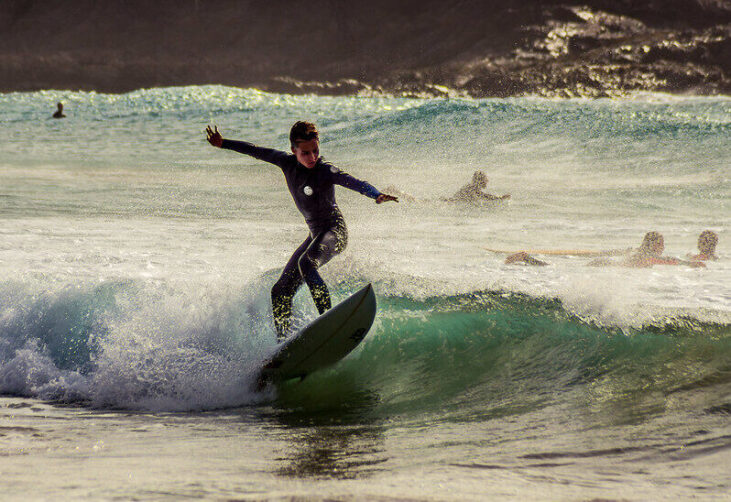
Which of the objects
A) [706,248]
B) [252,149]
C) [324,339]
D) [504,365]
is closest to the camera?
[324,339]

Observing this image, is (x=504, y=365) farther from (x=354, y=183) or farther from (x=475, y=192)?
(x=475, y=192)

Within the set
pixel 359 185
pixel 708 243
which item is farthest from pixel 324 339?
pixel 708 243

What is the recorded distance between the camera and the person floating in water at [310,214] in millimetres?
5016

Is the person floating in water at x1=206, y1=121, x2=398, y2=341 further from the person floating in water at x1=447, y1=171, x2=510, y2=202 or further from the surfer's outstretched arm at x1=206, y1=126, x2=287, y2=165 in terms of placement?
the person floating in water at x1=447, y1=171, x2=510, y2=202

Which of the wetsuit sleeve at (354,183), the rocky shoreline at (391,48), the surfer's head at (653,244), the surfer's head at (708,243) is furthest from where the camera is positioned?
the rocky shoreline at (391,48)

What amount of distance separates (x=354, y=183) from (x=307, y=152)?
394 mm

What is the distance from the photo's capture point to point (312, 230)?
5250 mm

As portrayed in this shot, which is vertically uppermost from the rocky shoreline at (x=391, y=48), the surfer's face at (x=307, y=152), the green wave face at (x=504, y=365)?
the rocky shoreline at (x=391, y=48)

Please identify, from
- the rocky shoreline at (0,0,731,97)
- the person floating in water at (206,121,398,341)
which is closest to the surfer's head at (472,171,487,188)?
the person floating in water at (206,121,398,341)

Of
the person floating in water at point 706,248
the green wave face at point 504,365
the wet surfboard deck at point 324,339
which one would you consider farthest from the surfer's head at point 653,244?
the wet surfboard deck at point 324,339

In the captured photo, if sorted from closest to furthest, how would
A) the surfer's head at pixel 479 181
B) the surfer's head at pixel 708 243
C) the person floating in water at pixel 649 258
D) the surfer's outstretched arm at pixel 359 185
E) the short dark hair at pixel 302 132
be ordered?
the surfer's outstretched arm at pixel 359 185, the short dark hair at pixel 302 132, the person floating in water at pixel 649 258, the surfer's head at pixel 708 243, the surfer's head at pixel 479 181

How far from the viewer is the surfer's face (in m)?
4.96

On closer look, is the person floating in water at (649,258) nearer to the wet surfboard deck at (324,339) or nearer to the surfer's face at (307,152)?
the wet surfboard deck at (324,339)

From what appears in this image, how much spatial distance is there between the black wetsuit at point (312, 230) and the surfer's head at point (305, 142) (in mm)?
90
